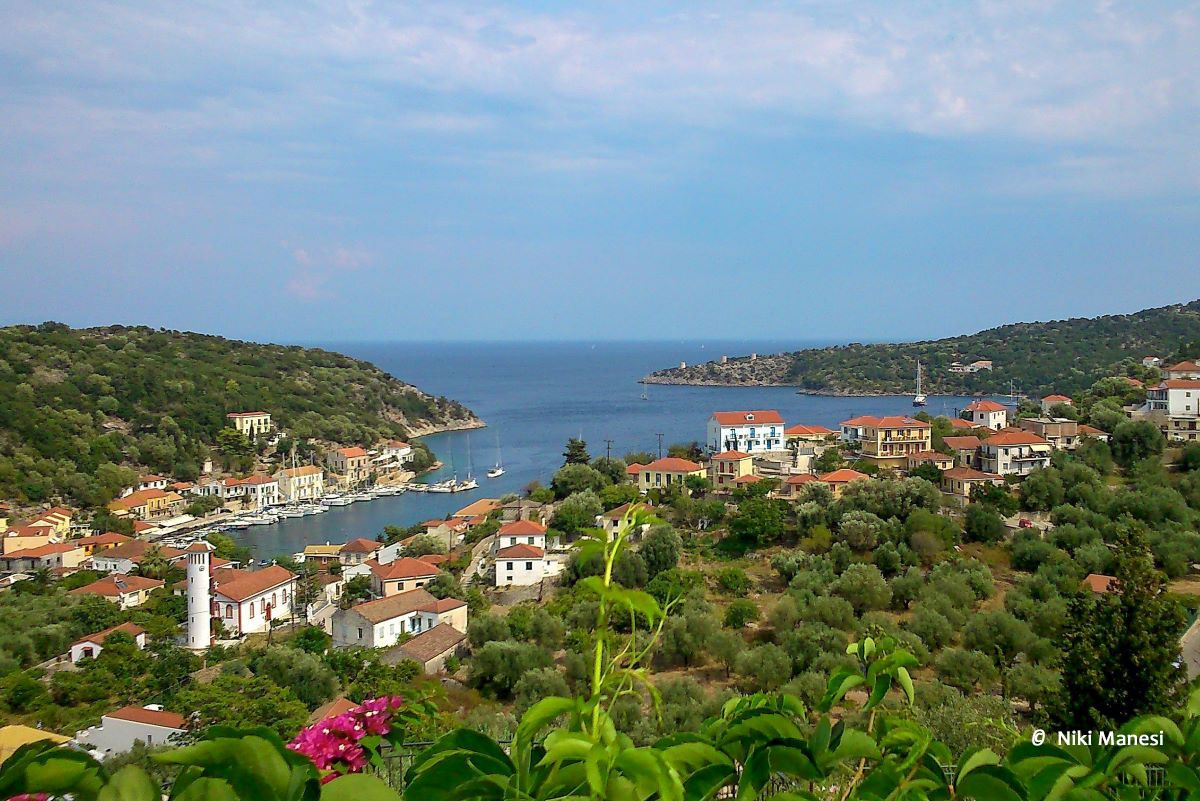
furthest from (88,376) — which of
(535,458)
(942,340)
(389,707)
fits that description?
(942,340)

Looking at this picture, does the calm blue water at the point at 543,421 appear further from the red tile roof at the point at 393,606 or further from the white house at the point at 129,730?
the white house at the point at 129,730

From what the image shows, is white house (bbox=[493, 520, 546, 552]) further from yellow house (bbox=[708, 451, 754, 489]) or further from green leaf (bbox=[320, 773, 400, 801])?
green leaf (bbox=[320, 773, 400, 801])

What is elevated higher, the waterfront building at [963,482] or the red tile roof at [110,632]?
the waterfront building at [963,482]

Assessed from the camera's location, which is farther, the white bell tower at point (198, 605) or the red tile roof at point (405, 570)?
the red tile roof at point (405, 570)

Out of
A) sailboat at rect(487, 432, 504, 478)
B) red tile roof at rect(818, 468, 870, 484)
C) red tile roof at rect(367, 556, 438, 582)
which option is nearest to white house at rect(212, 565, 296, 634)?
red tile roof at rect(367, 556, 438, 582)

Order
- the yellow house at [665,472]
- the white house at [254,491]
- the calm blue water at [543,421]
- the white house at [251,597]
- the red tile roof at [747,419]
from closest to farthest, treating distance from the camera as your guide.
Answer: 1. the white house at [251,597]
2. the yellow house at [665,472]
3. the red tile roof at [747,419]
4. the calm blue water at [543,421]
5. the white house at [254,491]

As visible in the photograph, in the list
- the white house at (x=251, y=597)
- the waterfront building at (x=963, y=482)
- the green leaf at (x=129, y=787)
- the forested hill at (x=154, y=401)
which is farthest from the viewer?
the forested hill at (x=154, y=401)

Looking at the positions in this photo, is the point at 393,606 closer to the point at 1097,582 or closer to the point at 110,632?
the point at 110,632

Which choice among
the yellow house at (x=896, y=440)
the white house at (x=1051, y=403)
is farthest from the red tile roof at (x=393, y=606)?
the white house at (x=1051, y=403)

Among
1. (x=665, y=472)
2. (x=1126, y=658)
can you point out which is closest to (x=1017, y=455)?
(x=665, y=472)
